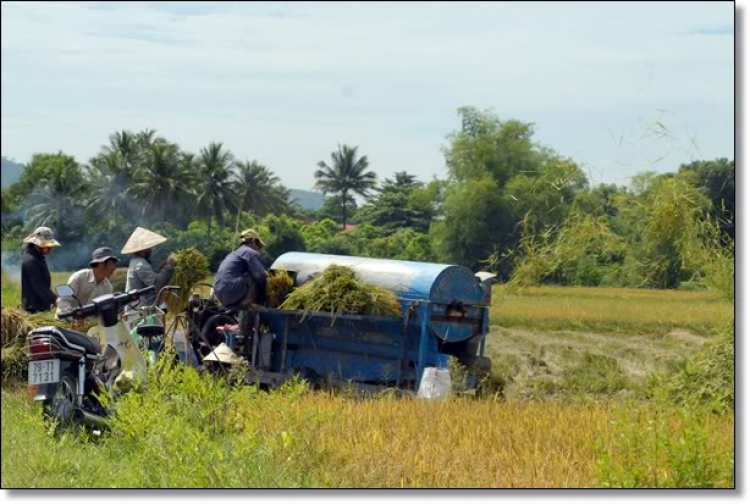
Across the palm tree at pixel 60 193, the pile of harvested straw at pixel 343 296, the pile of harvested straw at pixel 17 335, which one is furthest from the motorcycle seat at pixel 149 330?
the palm tree at pixel 60 193

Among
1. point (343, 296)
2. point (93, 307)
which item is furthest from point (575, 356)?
point (93, 307)

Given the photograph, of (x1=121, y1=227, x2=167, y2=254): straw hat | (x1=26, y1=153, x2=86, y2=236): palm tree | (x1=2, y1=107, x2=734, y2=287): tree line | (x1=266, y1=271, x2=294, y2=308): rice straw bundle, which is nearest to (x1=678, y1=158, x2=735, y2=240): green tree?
(x1=2, y1=107, x2=734, y2=287): tree line

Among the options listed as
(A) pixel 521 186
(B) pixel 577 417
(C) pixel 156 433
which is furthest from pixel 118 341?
(A) pixel 521 186

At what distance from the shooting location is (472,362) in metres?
11.6

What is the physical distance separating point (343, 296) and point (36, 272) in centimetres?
263

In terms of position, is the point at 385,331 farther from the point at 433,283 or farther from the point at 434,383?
the point at 434,383

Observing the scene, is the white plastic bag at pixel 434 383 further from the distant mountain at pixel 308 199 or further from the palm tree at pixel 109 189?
the distant mountain at pixel 308 199

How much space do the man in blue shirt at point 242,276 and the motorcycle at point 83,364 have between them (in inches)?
107

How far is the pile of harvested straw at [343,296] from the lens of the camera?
35.6 ft

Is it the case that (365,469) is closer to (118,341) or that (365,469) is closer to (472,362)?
(118,341)

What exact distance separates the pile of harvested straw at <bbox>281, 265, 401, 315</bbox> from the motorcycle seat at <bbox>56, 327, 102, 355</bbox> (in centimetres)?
304

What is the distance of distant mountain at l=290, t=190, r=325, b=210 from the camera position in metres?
55.7

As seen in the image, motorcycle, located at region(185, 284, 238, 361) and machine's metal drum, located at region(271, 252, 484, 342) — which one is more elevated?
machine's metal drum, located at region(271, 252, 484, 342)

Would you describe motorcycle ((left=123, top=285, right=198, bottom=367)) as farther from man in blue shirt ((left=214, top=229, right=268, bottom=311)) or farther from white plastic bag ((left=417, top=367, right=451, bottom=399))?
white plastic bag ((left=417, top=367, right=451, bottom=399))
